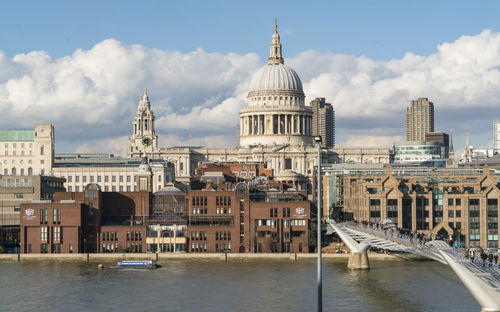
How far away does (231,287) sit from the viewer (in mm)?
82688

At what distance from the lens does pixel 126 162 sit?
630 feet

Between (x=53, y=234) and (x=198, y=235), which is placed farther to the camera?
(x=198, y=235)

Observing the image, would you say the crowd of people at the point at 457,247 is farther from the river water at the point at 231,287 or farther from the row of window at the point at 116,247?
the row of window at the point at 116,247

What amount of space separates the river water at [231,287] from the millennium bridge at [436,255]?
2971mm

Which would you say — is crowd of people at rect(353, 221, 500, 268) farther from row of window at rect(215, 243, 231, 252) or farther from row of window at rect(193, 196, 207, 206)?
row of window at rect(193, 196, 207, 206)

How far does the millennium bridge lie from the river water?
9.75ft

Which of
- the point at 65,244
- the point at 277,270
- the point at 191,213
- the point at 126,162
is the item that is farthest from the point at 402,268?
the point at 126,162

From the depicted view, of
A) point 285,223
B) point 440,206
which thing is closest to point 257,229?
point 285,223

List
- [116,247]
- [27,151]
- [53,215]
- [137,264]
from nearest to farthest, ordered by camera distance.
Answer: [137,264]
[53,215]
[116,247]
[27,151]

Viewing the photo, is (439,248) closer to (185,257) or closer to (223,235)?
(185,257)

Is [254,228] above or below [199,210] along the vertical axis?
below

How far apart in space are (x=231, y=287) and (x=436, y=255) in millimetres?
19178

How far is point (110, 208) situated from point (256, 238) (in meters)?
18.4

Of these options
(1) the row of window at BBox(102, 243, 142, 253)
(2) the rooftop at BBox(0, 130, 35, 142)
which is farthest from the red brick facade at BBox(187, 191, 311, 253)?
(2) the rooftop at BBox(0, 130, 35, 142)
